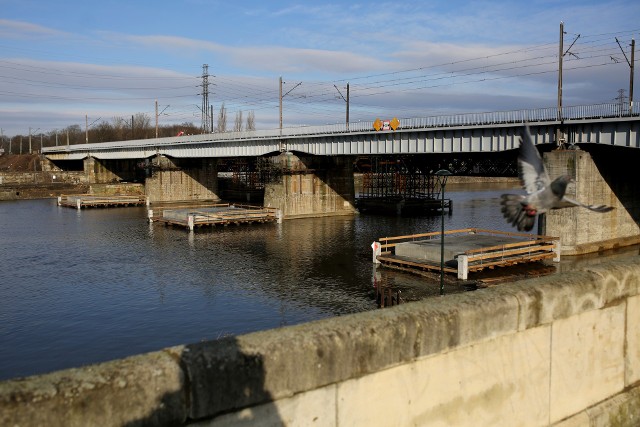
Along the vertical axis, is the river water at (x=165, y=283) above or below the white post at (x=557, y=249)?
below

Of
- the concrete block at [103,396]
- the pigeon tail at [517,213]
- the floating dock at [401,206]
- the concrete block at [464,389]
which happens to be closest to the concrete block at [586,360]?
the concrete block at [464,389]

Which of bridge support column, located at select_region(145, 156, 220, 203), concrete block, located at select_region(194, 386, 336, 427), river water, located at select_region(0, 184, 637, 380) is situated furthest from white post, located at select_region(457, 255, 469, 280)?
bridge support column, located at select_region(145, 156, 220, 203)

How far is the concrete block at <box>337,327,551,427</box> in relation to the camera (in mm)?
6316

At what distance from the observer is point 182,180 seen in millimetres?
105000

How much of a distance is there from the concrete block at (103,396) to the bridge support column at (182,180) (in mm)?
100075

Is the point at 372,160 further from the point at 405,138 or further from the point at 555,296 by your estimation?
the point at 555,296

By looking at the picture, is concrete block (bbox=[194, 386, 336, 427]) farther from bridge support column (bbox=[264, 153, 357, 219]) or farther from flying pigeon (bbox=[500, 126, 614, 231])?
bridge support column (bbox=[264, 153, 357, 219])

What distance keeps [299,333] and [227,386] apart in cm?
95

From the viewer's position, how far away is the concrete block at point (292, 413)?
5426 mm

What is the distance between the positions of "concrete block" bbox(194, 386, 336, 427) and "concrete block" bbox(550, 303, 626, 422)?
3722 millimetres

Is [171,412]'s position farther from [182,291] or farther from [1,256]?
[1,256]

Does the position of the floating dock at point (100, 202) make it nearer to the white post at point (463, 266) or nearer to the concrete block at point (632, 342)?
the white post at point (463, 266)

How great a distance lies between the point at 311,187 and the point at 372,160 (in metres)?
25.0

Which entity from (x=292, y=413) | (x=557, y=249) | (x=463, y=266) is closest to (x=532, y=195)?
(x=292, y=413)
